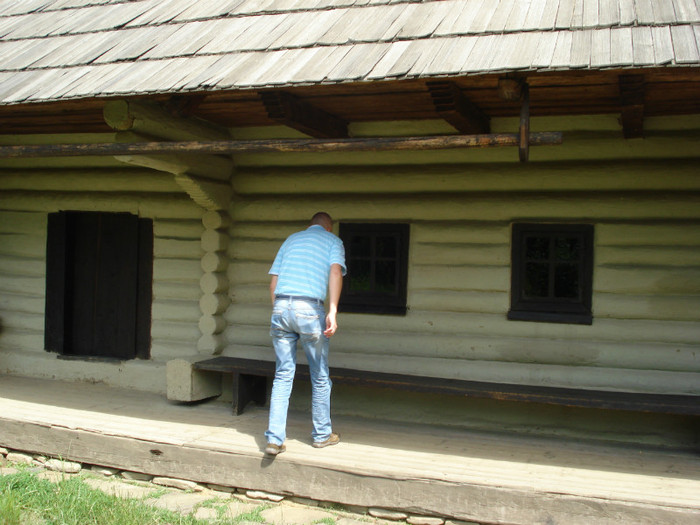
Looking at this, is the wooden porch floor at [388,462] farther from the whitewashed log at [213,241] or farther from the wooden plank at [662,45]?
the wooden plank at [662,45]

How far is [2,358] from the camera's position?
7961 millimetres

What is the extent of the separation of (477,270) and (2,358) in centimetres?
515

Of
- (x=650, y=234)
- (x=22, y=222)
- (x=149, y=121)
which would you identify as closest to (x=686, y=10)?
(x=650, y=234)

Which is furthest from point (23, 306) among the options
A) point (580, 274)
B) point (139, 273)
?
point (580, 274)

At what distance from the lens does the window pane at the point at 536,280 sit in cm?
616

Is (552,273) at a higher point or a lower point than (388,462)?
higher

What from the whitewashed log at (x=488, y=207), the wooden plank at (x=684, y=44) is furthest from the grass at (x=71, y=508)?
the wooden plank at (x=684, y=44)

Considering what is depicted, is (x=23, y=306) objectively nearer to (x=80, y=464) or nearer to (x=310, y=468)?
(x=80, y=464)

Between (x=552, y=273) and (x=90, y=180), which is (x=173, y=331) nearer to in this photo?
(x=90, y=180)

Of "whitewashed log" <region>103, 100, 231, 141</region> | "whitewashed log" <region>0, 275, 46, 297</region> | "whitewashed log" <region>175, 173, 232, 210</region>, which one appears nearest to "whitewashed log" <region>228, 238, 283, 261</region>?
"whitewashed log" <region>175, 173, 232, 210</region>

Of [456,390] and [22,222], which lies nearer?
[456,390]

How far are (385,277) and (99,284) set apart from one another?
313 cm

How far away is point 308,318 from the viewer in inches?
204

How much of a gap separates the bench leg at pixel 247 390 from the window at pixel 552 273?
2302 mm
